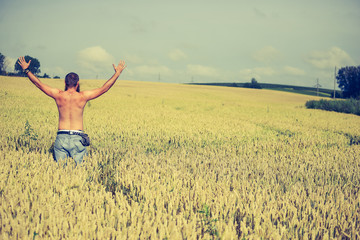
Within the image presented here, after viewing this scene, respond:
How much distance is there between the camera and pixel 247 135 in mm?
9336

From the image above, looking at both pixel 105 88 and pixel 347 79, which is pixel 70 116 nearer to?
pixel 105 88

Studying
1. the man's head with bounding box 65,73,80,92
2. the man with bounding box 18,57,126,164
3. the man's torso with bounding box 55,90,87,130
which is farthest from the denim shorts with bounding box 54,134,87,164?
the man's head with bounding box 65,73,80,92

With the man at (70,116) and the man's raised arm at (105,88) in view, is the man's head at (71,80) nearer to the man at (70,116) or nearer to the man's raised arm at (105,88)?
the man at (70,116)

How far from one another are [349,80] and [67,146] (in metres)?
98.4

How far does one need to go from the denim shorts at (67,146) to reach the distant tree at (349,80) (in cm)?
8847

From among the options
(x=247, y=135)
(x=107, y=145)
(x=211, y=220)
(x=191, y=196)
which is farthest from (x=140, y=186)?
(x=247, y=135)

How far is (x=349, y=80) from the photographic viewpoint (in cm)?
8456

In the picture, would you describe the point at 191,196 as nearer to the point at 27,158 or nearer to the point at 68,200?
the point at 68,200

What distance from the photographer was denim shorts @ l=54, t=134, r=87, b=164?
4.37 m

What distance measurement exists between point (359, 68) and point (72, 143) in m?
101

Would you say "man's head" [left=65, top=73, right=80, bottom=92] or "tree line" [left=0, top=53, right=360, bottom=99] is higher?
"tree line" [left=0, top=53, right=360, bottom=99]

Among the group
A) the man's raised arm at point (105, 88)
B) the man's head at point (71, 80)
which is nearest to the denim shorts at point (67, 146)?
the man's raised arm at point (105, 88)

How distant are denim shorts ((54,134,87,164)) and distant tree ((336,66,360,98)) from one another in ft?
290

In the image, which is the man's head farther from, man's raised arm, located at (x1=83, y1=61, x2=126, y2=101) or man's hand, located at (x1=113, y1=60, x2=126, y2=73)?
man's hand, located at (x1=113, y1=60, x2=126, y2=73)
